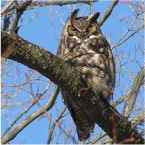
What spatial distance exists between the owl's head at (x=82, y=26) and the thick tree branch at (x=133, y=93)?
0.87 meters

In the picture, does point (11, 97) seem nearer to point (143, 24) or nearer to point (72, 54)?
point (72, 54)

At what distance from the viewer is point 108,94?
385cm

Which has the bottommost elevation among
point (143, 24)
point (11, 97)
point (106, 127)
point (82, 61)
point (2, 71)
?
point (106, 127)

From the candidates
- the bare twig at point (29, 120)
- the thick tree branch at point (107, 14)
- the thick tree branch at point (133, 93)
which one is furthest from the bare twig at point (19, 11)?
the thick tree branch at point (107, 14)

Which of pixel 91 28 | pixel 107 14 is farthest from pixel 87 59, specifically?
pixel 107 14

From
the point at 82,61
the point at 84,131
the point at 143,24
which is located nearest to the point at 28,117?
the point at 84,131

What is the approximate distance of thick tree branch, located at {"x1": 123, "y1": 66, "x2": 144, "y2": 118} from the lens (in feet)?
14.6

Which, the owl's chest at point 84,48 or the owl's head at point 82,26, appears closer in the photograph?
the owl's chest at point 84,48

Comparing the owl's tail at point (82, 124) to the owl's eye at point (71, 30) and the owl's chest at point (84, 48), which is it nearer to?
the owl's chest at point (84, 48)

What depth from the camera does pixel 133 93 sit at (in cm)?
457

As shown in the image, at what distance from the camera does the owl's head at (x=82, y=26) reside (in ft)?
13.2

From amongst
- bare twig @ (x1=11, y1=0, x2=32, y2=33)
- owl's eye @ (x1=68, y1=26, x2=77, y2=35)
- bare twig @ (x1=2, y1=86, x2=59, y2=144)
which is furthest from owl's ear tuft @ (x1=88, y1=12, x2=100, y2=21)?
bare twig @ (x1=11, y1=0, x2=32, y2=33)

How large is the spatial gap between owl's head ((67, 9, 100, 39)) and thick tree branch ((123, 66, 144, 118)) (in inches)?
34.4

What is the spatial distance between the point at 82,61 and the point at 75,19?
2.24 ft
